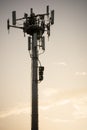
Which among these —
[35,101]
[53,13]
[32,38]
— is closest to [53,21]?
[53,13]

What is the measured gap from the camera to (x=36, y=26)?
2516 centimetres

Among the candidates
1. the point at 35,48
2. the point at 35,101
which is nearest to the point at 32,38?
the point at 35,48

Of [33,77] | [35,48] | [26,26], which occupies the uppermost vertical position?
[26,26]

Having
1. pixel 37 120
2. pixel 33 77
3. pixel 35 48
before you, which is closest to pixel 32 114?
pixel 37 120

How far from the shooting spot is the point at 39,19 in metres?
25.4

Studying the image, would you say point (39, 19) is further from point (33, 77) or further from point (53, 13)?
point (33, 77)

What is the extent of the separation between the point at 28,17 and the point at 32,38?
1729 millimetres

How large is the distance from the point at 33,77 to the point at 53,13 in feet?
17.6

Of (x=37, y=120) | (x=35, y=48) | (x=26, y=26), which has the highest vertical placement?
(x=26, y=26)

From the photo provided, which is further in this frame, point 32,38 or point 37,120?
point 32,38

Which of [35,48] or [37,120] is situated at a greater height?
[35,48]

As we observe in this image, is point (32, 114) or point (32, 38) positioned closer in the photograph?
point (32, 114)

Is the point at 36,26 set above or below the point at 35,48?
above

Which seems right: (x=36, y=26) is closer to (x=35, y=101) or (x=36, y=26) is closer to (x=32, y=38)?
(x=32, y=38)
